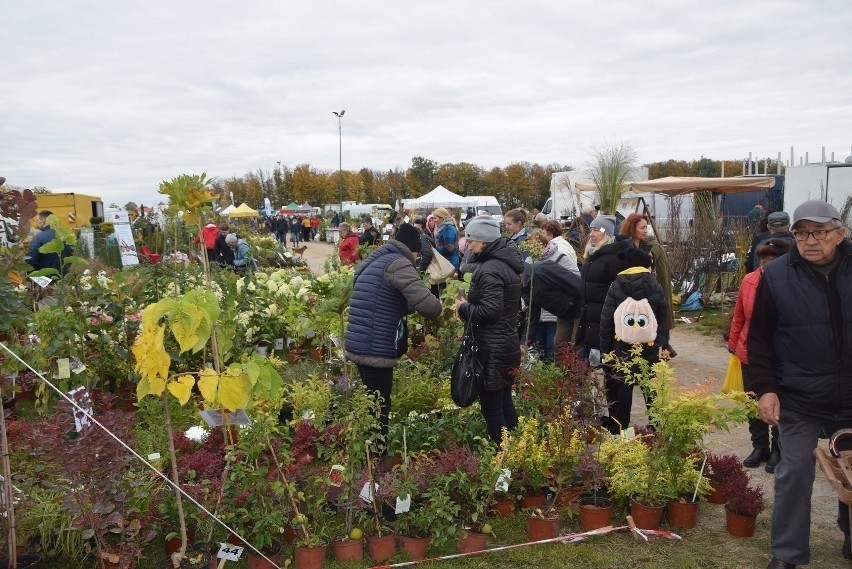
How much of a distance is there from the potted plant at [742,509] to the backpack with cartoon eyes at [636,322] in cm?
124

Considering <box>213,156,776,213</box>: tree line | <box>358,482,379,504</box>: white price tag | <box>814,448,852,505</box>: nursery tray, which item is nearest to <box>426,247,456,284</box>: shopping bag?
<box>358,482,379,504</box>: white price tag

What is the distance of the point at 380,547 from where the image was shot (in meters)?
3.36

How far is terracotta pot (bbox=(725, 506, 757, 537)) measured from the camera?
11.7 feet

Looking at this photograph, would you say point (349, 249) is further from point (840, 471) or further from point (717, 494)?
point (840, 471)

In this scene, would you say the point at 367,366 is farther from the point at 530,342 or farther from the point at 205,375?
the point at 530,342

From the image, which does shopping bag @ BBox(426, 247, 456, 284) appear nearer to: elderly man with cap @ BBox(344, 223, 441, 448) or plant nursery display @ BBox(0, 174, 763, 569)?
plant nursery display @ BBox(0, 174, 763, 569)

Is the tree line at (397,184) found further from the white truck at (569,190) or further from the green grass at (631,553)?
the green grass at (631,553)

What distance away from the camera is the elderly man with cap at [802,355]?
117 inches

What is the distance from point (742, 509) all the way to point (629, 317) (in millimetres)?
1469

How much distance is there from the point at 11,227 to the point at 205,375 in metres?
2.10

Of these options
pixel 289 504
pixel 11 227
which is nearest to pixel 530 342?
pixel 289 504

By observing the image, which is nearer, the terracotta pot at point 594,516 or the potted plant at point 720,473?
the terracotta pot at point 594,516

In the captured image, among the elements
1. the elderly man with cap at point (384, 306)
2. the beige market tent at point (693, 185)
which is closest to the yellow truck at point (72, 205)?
the beige market tent at point (693, 185)

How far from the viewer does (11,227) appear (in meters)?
3.86
